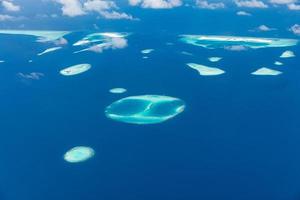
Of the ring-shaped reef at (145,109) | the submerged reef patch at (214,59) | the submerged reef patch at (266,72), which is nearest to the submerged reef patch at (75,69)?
the ring-shaped reef at (145,109)

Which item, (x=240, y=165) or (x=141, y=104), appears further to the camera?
(x=141, y=104)

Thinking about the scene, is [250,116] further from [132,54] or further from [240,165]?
[132,54]

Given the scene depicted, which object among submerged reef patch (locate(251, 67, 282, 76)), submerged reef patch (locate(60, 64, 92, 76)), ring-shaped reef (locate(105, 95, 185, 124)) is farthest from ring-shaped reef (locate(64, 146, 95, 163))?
submerged reef patch (locate(251, 67, 282, 76))

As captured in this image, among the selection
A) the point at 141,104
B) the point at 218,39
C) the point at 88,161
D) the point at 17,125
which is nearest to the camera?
the point at 88,161

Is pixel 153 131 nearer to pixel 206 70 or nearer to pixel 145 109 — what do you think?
pixel 145 109

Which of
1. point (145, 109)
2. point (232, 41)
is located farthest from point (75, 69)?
point (232, 41)

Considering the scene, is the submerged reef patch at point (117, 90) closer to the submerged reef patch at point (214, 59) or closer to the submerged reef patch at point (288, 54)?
the submerged reef patch at point (214, 59)

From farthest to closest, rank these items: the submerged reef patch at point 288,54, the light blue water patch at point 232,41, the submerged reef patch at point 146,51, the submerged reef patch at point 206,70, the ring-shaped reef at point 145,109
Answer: the light blue water patch at point 232,41
the submerged reef patch at point 146,51
the submerged reef patch at point 288,54
the submerged reef patch at point 206,70
the ring-shaped reef at point 145,109

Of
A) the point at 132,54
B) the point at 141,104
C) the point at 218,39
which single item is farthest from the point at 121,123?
the point at 218,39
